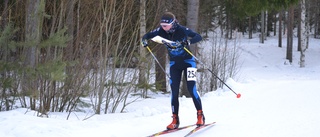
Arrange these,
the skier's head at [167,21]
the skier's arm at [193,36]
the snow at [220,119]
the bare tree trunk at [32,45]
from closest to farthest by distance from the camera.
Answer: the snow at [220,119]
the skier's head at [167,21]
the skier's arm at [193,36]
the bare tree trunk at [32,45]

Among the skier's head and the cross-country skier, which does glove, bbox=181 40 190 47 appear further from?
the skier's head

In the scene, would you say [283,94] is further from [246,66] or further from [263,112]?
[246,66]

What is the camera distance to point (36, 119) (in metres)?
6.18

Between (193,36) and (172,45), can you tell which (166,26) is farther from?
(193,36)

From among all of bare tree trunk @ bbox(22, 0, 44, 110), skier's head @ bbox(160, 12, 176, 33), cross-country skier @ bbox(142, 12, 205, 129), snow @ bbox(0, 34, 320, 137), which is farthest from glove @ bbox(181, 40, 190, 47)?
bare tree trunk @ bbox(22, 0, 44, 110)

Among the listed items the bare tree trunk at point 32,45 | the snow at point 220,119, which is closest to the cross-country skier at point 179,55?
the snow at point 220,119

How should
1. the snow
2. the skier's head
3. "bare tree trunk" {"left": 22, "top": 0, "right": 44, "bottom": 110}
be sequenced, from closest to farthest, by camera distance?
the snow, the skier's head, "bare tree trunk" {"left": 22, "top": 0, "right": 44, "bottom": 110}

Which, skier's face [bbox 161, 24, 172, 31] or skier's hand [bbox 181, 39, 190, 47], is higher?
skier's face [bbox 161, 24, 172, 31]

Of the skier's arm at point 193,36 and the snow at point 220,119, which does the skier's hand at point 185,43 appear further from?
the snow at point 220,119

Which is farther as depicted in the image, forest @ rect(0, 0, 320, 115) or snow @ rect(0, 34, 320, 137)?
forest @ rect(0, 0, 320, 115)

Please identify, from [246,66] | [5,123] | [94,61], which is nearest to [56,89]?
[94,61]

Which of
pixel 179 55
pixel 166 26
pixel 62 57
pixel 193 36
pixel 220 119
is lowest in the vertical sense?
pixel 220 119

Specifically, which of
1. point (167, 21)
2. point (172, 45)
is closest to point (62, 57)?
point (172, 45)

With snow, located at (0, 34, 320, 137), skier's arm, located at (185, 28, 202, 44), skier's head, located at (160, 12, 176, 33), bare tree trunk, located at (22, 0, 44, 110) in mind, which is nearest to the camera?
snow, located at (0, 34, 320, 137)
